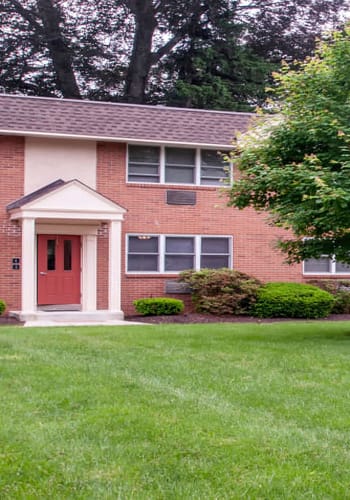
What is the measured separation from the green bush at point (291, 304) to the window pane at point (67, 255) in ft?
17.7

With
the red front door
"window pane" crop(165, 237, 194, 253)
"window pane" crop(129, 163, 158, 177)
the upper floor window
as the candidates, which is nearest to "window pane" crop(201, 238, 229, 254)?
"window pane" crop(165, 237, 194, 253)

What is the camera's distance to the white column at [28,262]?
17891 millimetres

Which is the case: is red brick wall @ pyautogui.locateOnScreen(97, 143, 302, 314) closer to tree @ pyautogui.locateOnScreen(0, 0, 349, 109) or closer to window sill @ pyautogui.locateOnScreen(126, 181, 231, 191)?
window sill @ pyautogui.locateOnScreen(126, 181, 231, 191)

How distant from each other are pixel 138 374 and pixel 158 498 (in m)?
4.21

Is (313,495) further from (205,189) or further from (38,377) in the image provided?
(205,189)

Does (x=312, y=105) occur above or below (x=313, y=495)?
above

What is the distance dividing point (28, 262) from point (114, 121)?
5007 mm

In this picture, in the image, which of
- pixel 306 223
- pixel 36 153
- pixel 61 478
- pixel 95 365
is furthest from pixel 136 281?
pixel 61 478

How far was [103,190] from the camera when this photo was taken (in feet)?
65.1

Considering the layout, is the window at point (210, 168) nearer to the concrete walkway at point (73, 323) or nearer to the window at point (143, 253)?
the window at point (143, 253)

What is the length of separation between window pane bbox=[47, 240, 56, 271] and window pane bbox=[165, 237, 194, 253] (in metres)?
3.26

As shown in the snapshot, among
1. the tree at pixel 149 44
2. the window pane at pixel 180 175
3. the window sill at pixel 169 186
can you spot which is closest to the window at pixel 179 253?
the window sill at pixel 169 186

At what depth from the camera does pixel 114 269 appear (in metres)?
18.6

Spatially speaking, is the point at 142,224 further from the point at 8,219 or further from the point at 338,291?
the point at 338,291
